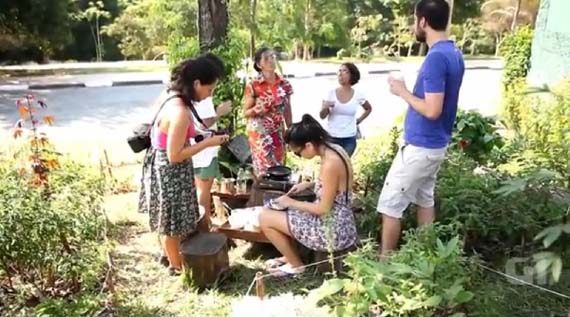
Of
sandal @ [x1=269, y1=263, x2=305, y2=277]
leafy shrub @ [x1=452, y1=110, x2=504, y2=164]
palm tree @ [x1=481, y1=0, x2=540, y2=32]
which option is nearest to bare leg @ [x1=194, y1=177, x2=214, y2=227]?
sandal @ [x1=269, y1=263, x2=305, y2=277]

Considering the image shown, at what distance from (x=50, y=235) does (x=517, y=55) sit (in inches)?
281

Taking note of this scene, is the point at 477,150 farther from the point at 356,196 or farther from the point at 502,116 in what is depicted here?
the point at 502,116

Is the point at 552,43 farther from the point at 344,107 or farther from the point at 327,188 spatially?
the point at 327,188

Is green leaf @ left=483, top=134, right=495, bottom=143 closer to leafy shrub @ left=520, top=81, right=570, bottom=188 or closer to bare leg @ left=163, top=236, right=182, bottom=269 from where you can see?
leafy shrub @ left=520, top=81, right=570, bottom=188

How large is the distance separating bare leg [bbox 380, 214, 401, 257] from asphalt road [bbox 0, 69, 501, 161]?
2596mm

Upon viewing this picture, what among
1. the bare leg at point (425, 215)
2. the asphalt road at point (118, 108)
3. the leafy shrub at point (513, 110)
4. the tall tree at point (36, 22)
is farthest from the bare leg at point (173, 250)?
the tall tree at point (36, 22)

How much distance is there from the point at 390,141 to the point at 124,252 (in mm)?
2328

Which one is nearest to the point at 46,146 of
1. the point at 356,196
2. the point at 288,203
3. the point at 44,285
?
the point at 44,285

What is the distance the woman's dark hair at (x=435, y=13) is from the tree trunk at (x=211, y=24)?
2.11 metres

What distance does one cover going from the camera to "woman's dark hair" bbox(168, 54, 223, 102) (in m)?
2.82

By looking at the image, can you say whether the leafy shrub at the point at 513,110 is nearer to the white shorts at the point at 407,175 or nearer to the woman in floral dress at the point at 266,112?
the woman in floral dress at the point at 266,112

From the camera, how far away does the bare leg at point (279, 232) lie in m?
3.08

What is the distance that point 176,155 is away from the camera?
2.75 m

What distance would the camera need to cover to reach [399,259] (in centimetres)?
215
